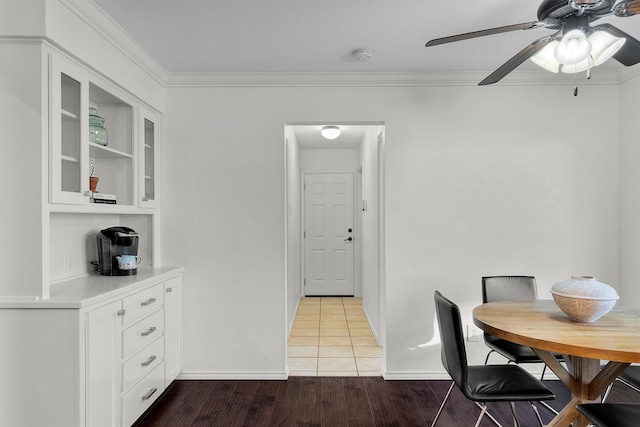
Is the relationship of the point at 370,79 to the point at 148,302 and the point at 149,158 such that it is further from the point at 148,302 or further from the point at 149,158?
the point at 148,302

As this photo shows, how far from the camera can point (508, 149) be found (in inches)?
130

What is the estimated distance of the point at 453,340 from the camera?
2.01m

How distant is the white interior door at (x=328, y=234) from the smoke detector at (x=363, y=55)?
3.70 m

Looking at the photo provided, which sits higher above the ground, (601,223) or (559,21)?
(559,21)

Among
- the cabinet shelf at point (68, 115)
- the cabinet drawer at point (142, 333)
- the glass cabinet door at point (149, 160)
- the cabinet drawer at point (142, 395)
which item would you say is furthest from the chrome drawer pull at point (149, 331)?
the cabinet shelf at point (68, 115)

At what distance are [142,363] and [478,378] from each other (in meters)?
2.02

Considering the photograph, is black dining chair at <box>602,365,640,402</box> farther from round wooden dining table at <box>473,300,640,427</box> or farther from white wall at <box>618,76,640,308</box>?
white wall at <box>618,76,640,308</box>

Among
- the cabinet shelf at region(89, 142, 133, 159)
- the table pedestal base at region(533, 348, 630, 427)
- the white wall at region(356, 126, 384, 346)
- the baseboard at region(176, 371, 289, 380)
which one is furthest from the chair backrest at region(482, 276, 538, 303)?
the cabinet shelf at region(89, 142, 133, 159)

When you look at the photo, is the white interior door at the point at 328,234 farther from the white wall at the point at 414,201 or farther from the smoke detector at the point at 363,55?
the smoke detector at the point at 363,55

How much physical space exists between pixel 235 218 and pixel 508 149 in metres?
2.31

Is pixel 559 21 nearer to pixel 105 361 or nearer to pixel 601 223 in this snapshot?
pixel 601 223

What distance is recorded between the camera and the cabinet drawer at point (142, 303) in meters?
2.37

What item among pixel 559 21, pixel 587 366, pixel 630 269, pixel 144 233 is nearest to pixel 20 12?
pixel 144 233

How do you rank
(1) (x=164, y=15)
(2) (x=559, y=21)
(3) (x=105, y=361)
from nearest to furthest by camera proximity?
(2) (x=559, y=21) < (3) (x=105, y=361) < (1) (x=164, y=15)
